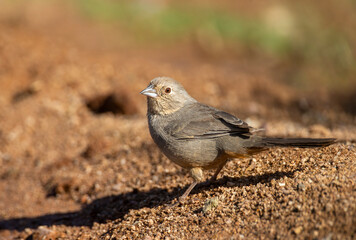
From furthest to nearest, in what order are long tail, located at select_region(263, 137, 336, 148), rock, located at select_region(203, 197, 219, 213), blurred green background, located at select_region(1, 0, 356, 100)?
blurred green background, located at select_region(1, 0, 356, 100) < rock, located at select_region(203, 197, 219, 213) < long tail, located at select_region(263, 137, 336, 148)

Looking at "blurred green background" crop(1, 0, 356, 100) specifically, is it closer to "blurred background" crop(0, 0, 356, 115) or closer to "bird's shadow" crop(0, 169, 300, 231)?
"blurred background" crop(0, 0, 356, 115)

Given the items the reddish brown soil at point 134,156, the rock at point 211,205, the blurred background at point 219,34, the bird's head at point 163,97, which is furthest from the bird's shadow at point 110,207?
the blurred background at point 219,34

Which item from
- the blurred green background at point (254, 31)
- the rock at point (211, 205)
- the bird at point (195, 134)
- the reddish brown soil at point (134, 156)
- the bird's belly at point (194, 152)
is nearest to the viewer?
the reddish brown soil at point (134, 156)

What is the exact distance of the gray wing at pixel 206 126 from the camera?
412 cm

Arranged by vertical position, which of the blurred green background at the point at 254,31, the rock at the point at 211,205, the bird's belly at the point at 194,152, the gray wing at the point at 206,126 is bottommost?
the rock at the point at 211,205

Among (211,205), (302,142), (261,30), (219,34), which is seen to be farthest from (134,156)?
(261,30)

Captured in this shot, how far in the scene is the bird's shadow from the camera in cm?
460

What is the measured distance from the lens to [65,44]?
9.91 meters

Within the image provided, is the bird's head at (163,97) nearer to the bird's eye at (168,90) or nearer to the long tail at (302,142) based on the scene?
the bird's eye at (168,90)

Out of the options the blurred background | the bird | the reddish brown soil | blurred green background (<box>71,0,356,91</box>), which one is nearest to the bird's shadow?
the reddish brown soil

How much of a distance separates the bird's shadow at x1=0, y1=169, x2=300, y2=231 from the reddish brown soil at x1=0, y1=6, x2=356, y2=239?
2 cm

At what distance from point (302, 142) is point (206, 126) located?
1086mm

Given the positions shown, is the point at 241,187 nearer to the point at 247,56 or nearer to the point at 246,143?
the point at 246,143

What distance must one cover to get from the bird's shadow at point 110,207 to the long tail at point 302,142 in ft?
2.05
